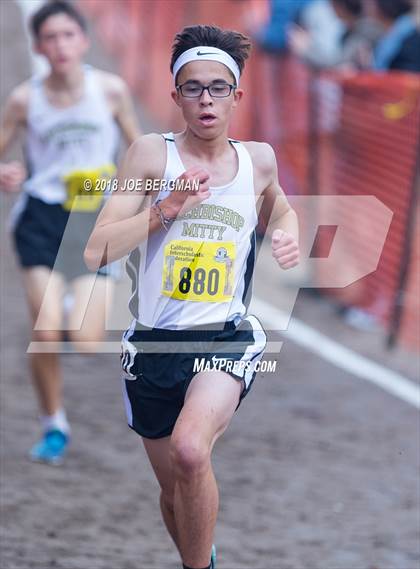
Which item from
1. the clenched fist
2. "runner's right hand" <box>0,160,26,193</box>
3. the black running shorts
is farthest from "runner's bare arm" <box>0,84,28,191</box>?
the clenched fist

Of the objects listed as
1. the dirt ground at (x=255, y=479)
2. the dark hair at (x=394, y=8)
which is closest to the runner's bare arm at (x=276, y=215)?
the dirt ground at (x=255, y=479)

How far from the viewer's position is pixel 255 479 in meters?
6.72

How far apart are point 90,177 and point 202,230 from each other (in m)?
2.71

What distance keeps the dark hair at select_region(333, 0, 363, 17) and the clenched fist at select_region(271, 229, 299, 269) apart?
5991mm

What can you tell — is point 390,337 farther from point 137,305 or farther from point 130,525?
point 137,305

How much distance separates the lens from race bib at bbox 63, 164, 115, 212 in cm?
727

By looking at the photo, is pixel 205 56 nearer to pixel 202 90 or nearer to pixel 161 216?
pixel 202 90

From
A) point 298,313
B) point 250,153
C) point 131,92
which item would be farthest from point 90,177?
point 131,92

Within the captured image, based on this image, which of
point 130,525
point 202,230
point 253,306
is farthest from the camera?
point 253,306

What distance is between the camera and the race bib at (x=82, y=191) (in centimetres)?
727

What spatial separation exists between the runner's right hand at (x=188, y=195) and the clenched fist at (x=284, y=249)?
31 centimetres

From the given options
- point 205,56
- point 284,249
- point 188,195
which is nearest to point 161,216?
point 188,195

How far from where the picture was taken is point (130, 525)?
600 centimetres

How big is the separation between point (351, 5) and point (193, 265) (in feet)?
19.9
